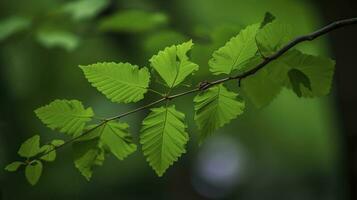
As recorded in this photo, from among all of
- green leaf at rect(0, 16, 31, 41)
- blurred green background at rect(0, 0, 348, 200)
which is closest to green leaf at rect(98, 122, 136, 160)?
blurred green background at rect(0, 0, 348, 200)

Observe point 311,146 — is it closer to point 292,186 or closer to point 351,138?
point 292,186

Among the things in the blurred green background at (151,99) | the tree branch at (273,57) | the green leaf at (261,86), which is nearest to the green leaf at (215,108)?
the tree branch at (273,57)

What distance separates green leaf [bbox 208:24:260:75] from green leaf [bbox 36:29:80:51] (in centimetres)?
94

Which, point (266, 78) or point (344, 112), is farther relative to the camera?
point (344, 112)

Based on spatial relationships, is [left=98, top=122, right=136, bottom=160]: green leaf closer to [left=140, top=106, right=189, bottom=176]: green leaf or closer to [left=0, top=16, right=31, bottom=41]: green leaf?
[left=140, top=106, right=189, bottom=176]: green leaf

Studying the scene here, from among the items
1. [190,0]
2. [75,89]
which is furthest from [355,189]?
[190,0]

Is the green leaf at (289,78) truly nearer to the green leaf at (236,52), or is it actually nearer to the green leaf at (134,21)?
the green leaf at (236,52)

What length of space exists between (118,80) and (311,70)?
256mm

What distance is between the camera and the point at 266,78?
76cm

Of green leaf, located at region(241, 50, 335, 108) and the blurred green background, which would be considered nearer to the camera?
green leaf, located at region(241, 50, 335, 108)

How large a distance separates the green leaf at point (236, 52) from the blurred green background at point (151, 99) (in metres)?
0.36

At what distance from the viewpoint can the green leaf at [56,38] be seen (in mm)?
1484

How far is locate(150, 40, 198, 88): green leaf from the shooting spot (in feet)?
2.06

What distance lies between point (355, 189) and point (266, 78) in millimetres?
887
